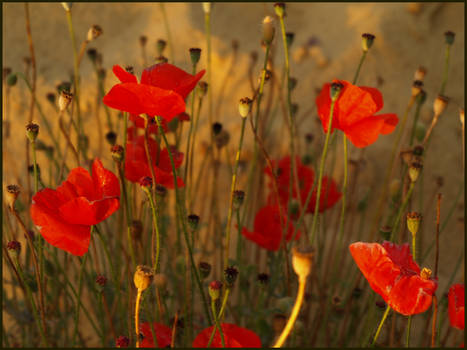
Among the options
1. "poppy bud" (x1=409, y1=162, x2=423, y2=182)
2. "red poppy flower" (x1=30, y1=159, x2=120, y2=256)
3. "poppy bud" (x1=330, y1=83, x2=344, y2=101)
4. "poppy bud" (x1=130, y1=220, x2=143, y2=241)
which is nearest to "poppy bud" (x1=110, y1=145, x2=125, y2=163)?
"red poppy flower" (x1=30, y1=159, x2=120, y2=256)

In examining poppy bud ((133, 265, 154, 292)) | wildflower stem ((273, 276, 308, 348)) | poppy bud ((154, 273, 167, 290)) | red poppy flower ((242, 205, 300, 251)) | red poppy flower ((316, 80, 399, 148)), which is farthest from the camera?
red poppy flower ((242, 205, 300, 251))

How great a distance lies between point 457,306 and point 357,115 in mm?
283

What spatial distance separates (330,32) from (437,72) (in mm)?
369

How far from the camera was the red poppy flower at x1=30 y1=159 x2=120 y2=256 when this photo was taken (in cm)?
80

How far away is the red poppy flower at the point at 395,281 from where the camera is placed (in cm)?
72

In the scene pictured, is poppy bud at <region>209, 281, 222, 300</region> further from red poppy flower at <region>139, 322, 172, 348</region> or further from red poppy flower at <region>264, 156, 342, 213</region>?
red poppy flower at <region>264, 156, 342, 213</region>

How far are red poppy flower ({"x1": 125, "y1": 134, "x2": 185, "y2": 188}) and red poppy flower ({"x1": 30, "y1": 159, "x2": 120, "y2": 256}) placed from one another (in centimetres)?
8

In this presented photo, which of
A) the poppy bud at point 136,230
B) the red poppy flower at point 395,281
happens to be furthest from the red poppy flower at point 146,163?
the red poppy flower at point 395,281

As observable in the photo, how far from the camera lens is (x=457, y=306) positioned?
78 cm

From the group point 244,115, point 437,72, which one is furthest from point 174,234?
point 437,72

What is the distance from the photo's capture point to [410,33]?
2.11m

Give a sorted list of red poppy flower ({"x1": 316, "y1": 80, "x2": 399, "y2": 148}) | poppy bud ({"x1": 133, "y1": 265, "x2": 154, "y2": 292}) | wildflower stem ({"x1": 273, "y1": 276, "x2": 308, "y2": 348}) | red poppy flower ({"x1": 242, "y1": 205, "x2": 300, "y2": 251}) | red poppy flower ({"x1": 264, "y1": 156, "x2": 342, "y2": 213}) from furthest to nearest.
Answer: red poppy flower ({"x1": 264, "y1": 156, "x2": 342, "y2": 213}) < red poppy flower ({"x1": 242, "y1": 205, "x2": 300, "y2": 251}) < red poppy flower ({"x1": 316, "y1": 80, "x2": 399, "y2": 148}) < poppy bud ({"x1": 133, "y1": 265, "x2": 154, "y2": 292}) < wildflower stem ({"x1": 273, "y1": 276, "x2": 308, "y2": 348})

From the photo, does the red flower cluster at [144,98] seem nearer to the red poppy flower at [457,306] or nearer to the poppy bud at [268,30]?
the poppy bud at [268,30]

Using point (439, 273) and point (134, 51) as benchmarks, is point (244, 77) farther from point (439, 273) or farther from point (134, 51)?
point (439, 273)
